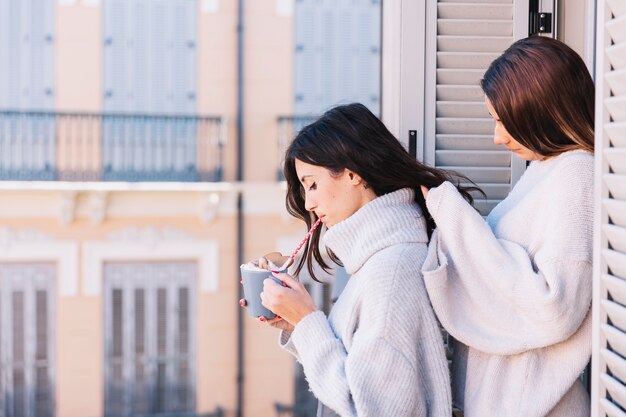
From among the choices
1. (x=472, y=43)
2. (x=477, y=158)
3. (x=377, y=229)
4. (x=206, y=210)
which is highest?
(x=472, y=43)

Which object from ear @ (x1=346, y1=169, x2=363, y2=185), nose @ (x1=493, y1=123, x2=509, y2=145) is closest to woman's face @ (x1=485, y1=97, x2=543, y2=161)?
nose @ (x1=493, y1=123, x2=509, y2=145)

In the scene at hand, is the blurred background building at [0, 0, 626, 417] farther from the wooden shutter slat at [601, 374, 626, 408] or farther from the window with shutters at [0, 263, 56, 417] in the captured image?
the wooden shutter slat at [601, 374, 626, 408]

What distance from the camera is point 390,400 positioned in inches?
49.8

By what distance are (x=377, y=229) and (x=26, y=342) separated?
619cm

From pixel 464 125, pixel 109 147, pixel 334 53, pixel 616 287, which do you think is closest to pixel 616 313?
pixel 616 287

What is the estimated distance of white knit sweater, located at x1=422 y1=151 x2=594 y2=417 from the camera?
1216 mm

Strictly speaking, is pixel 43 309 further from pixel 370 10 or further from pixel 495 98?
pixel 495 98

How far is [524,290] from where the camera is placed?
1214mm

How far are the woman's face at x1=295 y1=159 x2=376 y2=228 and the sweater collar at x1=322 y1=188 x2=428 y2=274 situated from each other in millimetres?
21

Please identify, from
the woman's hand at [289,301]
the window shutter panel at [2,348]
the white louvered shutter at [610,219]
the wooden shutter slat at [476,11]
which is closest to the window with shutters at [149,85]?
the window shutter panel at [2,348]

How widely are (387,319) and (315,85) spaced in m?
6.09

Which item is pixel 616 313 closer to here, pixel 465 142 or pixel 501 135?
pixel 501 135

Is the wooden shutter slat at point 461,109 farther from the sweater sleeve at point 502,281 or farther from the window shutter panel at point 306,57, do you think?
the window shutter panel at point 306,57

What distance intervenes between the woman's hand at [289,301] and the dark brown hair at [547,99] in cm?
38
